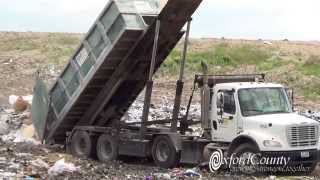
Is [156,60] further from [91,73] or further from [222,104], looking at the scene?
[222,104]

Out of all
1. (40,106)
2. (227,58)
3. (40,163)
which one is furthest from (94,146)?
(227,58)

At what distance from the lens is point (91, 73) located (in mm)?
14711

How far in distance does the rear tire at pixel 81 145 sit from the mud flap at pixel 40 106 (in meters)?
0.76

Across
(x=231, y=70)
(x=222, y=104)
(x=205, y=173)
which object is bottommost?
(x=205, y=173)

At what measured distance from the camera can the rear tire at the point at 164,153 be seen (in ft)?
44.7

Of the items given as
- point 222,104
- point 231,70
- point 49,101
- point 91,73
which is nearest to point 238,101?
point 222,104

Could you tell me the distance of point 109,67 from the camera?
48.3ft

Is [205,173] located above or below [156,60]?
below

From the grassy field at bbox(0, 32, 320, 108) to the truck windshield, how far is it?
15.1 meters

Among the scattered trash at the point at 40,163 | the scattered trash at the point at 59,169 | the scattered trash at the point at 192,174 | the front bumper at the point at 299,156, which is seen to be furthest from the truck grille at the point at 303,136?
the scattered trash at the point at 40,163

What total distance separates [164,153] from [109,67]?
2144mm

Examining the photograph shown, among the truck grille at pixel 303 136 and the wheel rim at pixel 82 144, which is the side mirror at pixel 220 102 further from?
the wheel rim at pixel 82 144

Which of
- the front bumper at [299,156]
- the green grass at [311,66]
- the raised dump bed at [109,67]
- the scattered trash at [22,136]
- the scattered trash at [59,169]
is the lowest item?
the scattered trash at [59,169]

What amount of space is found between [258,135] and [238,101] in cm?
82
